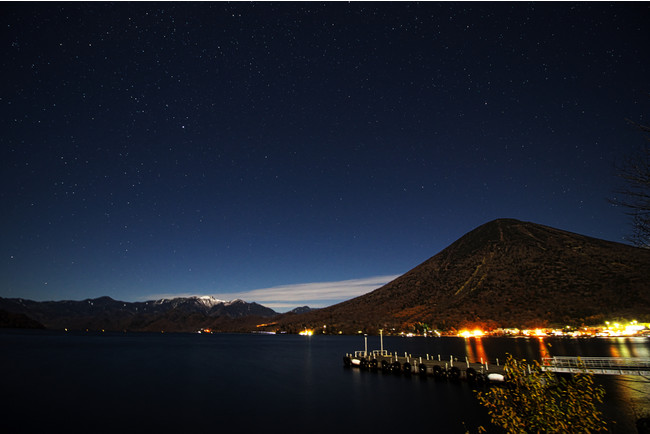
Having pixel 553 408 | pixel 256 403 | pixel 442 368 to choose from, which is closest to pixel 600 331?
pixel 442 368

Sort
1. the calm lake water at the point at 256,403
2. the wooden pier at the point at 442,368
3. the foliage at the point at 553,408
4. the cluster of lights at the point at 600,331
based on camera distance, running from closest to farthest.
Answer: the foliage at the point at 553,408, the calm lake water at the point at 256,403, the wooden pier at the point at 442,368, the cluster of lights at the point at 600,331

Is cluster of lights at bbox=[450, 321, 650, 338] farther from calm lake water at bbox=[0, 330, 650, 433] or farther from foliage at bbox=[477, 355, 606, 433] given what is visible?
foliage at bbox=[477, 355, 606, 433]

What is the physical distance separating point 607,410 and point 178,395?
51.1m

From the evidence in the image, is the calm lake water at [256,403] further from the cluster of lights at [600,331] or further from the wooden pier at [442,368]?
the cluster of lights at [600,331]

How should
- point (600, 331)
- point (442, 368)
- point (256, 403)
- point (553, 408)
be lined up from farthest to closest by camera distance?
point (600, 331) < point (442, 368) < point (256, 403) < point (553, 408)

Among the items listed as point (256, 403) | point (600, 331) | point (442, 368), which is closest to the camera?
point (256, 403)

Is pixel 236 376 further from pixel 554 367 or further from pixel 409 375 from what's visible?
pixel 554 367

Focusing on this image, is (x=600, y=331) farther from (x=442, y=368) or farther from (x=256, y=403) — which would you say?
(x=256, y=403)

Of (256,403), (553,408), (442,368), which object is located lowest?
(256,403)

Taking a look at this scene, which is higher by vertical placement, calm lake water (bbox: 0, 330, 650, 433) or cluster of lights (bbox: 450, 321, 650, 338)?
cluster of lights (bbox: 450, 321, 650, 338)

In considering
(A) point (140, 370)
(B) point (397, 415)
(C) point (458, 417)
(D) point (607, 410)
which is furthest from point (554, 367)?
(A) point (140, 370)

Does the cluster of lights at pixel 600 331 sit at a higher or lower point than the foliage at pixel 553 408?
higher

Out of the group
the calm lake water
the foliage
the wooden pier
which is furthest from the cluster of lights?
the foliage

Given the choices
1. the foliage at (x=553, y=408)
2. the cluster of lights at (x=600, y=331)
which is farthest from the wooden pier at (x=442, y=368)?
the cluster of lights at (x=600, y=331)
